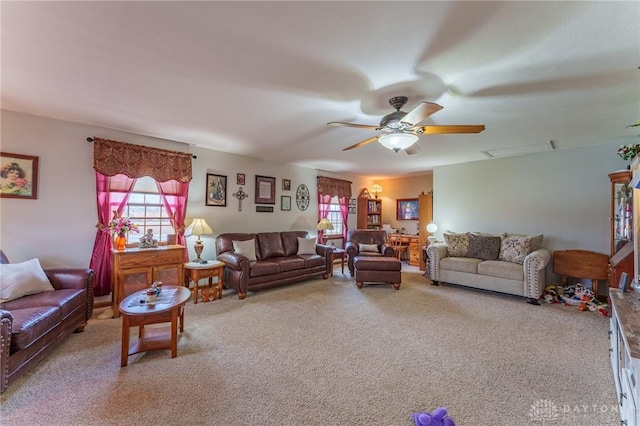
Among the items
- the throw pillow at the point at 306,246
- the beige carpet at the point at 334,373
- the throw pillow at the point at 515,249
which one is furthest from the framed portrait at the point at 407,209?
the beige carpet at the point at 334,373

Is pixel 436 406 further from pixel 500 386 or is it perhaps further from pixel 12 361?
pixel 12 361

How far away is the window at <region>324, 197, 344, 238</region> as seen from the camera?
6977mm

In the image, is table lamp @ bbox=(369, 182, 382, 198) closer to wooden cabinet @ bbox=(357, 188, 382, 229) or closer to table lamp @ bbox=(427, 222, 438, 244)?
wooden cabinet @ bbox=(357, 188, 382, 229)

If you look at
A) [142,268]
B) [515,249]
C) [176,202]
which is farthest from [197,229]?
[515,249]

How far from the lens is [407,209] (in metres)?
7.59

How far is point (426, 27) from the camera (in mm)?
1597

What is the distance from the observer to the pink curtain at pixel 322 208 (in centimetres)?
644

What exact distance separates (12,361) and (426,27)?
3.54 metres

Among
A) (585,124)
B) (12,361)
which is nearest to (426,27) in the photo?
(585,124)

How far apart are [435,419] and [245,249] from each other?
11.7ft

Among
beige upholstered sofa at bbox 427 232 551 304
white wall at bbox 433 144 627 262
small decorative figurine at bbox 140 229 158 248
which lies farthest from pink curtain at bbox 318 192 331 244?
small decorative figurine at bbox 140 229 158 248

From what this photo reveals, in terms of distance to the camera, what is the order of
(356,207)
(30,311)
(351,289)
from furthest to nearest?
(356,207) → (351,289) → (30,311)

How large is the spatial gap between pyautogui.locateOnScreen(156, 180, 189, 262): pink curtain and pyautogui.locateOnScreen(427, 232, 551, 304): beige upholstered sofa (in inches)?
170

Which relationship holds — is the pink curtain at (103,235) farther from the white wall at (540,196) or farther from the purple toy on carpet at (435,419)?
the white wall at (540,196)
